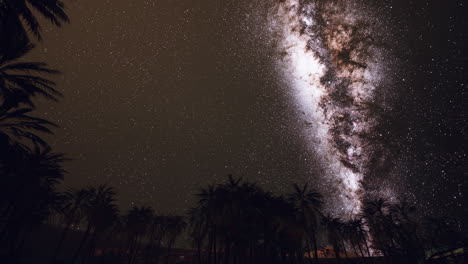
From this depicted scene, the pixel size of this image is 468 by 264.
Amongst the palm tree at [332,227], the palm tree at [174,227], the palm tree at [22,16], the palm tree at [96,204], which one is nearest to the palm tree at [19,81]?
the palm tree at [22,16]

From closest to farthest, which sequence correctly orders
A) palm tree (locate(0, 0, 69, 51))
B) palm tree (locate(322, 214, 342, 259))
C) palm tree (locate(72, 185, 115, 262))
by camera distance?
palm tree (locate(0, 0, 69, 51)) < palm tree (locate(72, 185, 115, 262)) < palm tree (locate(322, 214, 342, 259))

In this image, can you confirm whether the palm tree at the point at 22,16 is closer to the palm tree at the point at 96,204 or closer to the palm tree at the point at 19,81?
the palm tree at the point at 19,81

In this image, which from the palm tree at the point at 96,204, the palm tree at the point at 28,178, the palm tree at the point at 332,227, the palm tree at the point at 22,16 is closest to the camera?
the palm tree at the point at 22,16

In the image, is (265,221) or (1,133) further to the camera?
(265,221)

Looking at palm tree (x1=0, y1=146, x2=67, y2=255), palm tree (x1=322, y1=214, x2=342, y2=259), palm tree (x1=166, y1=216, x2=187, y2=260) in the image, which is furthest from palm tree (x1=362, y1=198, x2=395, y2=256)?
palm tree (x1=0, y1=146, x2=67, y2=255)

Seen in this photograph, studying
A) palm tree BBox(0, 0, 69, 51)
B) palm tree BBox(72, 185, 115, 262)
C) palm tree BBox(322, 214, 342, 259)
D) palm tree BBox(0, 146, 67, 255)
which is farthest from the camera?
palm tree BBox(322, 214, 342, 259)

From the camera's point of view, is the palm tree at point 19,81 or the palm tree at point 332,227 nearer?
the palm tree at point 19,81

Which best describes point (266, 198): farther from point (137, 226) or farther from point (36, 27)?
point (36, 27)

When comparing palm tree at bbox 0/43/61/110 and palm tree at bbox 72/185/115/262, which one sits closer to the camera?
palm tree at bbox 0/43/61/110

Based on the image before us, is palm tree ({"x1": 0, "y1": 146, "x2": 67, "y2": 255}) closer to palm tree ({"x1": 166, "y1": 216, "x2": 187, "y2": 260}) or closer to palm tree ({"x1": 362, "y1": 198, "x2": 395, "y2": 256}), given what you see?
palm tree ({"x1": 166, "y1": 216, "x2": 187, "y2": 260})

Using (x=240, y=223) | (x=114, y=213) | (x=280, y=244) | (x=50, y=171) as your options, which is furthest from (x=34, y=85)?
(x=280, y=244)

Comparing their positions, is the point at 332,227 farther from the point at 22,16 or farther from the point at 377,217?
the point at 22,16

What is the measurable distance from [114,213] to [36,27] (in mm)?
40838

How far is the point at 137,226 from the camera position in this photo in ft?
164
